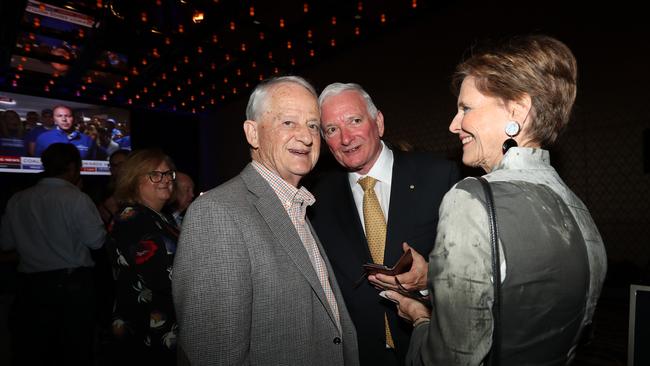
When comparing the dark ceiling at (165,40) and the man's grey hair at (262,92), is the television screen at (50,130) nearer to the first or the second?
the dark ceiling at (165,40)

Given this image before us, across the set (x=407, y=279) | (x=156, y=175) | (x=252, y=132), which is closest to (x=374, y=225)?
(x=407, y=279)

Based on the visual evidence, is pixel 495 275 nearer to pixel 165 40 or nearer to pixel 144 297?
pixel 144 297

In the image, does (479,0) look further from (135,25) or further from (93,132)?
(93,132)

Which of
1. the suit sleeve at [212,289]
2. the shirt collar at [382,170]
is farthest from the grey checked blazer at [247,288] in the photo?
the shirt collar at [382,170]

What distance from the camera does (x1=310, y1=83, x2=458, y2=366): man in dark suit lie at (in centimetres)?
182

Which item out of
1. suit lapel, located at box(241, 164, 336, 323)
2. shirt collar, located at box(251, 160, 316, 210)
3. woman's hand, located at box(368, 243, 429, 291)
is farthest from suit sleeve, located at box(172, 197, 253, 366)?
woman's hand, located at box(368, 243, 429, 291)

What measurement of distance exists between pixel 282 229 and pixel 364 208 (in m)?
0.85

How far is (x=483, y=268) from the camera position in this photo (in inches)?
32.1

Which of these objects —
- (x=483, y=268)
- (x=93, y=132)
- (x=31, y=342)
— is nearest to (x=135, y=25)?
(x=93, y=132)

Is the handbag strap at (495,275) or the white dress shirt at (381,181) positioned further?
the white dress shirt at (381,181)

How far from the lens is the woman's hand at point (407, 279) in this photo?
1.42 metres

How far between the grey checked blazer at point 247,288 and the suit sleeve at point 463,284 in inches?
19.6

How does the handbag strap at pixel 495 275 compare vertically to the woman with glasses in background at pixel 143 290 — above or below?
above

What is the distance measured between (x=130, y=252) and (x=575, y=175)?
5.76m
